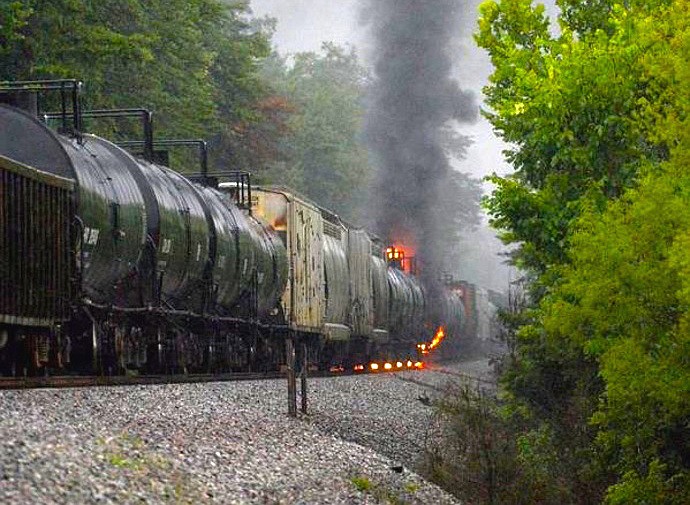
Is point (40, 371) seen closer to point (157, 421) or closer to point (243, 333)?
point (157, 421)

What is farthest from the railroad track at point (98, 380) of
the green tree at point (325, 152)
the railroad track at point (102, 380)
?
the green tree at point (325, 152)

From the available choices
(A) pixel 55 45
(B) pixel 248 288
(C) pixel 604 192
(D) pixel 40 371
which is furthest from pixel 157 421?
(A) pixel 55 45

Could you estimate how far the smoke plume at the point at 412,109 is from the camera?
5934 cm

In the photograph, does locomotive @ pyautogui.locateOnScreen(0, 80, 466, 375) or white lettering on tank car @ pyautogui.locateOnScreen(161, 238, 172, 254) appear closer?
locomotive @ pyautogui.locateOnScreen(0, 80, 466, 375)

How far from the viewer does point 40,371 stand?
56.6ft

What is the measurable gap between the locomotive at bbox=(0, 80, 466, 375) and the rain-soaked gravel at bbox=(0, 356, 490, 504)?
1342mm

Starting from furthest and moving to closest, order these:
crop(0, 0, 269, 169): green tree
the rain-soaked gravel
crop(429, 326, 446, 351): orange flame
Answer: crop(429, 326, 446, 351): orange flame → crop(0, 0, 269, 169): green tree → the rain-soaked gravel

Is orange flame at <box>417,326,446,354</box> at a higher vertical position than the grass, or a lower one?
higher

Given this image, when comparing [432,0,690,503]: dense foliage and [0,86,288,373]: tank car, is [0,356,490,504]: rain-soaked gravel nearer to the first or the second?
[0,86,288,373]: tank car

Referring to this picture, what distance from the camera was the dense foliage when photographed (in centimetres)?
1836

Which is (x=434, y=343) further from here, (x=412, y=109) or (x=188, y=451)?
(x=188, y=451)

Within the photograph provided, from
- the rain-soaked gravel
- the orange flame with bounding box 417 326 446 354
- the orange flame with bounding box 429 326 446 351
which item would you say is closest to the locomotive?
the rain-soaked gravel

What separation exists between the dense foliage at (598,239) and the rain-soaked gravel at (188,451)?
2.93 meters

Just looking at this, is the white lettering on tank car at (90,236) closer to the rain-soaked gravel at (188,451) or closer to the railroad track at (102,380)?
the railroad track at (102,380)
